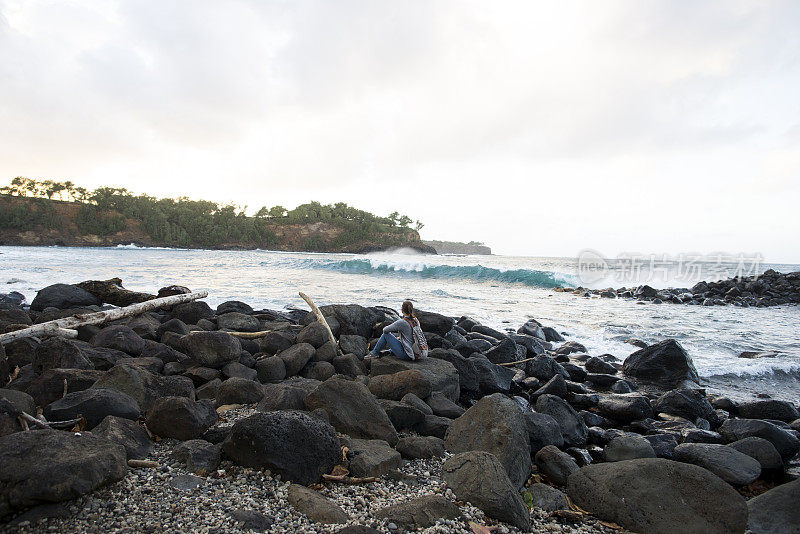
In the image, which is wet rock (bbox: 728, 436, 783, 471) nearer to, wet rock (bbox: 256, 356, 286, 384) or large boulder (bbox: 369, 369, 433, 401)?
large boulder (bbox: 369, 369, 433, 401)

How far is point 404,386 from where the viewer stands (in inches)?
166

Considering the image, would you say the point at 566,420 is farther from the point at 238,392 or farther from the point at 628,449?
the point at 238,392

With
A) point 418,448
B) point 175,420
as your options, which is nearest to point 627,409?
point 418,448

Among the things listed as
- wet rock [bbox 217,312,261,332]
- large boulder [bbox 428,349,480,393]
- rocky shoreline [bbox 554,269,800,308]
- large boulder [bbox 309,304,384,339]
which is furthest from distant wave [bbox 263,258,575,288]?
large boulder [bbox 428,349,480,393]

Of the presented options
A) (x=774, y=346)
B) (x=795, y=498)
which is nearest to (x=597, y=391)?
(x=795, y=498)

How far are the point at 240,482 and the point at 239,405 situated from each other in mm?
1601

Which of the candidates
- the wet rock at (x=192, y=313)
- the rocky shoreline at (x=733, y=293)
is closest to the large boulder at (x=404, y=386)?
the wet rock at (x=192, y=313)

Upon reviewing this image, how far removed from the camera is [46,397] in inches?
126

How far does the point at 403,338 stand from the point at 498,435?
2.64 m

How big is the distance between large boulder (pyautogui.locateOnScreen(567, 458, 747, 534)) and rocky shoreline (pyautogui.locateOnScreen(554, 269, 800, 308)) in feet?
56.7

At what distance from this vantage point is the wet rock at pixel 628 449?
3486 millimetres

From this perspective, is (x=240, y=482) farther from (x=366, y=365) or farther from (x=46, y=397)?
(x=366, y=365)

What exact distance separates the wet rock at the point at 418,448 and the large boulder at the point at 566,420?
157 cm

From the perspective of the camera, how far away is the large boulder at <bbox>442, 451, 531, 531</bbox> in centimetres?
230
